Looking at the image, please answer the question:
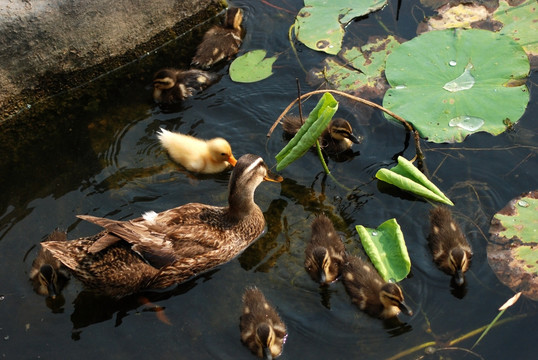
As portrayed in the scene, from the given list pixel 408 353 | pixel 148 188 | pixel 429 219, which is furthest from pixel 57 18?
pixel 408 353

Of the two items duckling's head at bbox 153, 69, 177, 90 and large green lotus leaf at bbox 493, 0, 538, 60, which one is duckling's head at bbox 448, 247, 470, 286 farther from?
duckling's head at bbox 153, 69, 177, 90

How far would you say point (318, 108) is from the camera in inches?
180

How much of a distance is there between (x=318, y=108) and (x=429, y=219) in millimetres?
1050

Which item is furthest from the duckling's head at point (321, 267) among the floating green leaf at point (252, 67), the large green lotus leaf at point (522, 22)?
the large green lotus leaf at point (522, 22)

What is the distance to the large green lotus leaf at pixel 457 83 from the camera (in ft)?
16.1

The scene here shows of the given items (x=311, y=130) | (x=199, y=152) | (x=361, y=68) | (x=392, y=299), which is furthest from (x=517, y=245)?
(x=199, y=152)

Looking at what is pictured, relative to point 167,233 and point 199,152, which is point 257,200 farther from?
point 167,233

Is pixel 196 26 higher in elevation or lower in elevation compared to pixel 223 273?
higher

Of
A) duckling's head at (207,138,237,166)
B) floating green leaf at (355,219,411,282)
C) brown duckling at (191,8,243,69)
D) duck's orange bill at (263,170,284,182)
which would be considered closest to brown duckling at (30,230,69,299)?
duckling's head at (207,138,237,166)

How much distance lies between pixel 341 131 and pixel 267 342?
1.77 metres

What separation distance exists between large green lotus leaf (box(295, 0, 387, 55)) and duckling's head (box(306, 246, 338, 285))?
7.00 ft

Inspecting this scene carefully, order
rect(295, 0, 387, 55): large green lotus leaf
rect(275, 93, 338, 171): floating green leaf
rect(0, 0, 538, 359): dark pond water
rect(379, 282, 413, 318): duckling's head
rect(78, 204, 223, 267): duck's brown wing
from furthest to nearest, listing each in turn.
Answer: rect(295, 0, 387, 55): large green lotus leaf → rect(275, 93, 338, 171): floating green leaf → rect(78, 204, 223, 267): duck's brown wing → rect(0, 0, 538, 359): dark pond water → rect(379, 282, 413, 318): duckling's head

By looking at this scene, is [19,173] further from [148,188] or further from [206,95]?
[206,95]

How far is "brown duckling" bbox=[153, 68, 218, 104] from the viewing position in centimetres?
554
